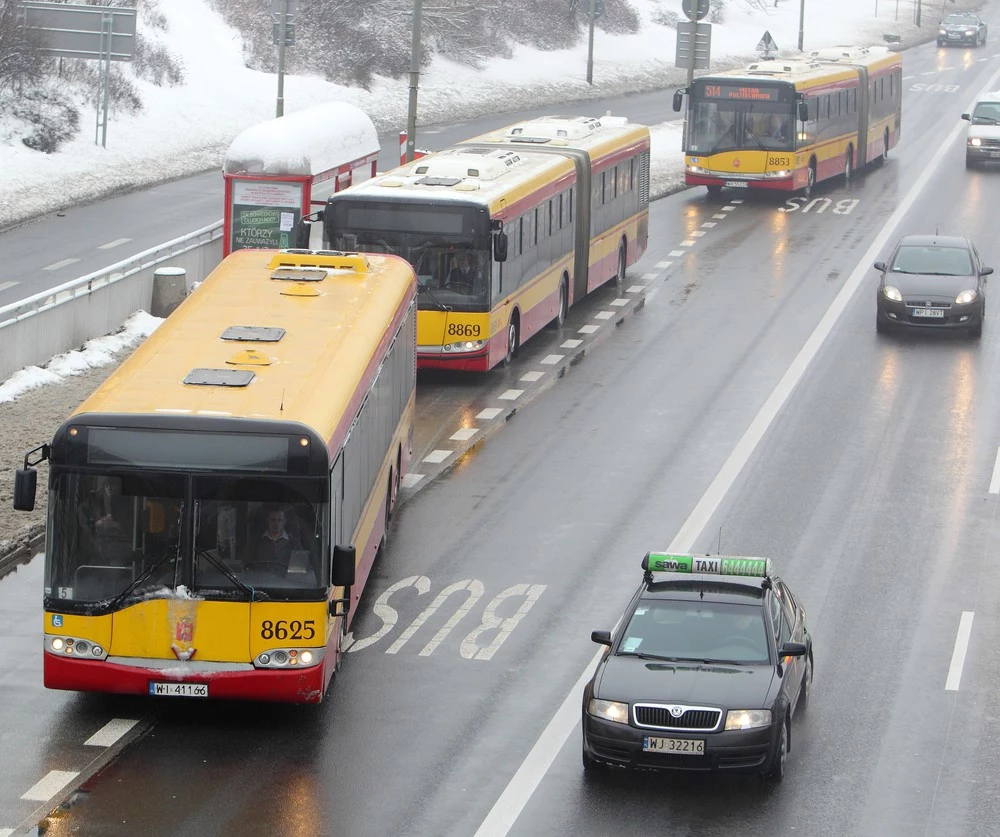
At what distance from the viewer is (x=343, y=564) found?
14195 mm

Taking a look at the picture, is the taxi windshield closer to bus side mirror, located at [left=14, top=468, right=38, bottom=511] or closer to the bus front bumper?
the bus front bumper

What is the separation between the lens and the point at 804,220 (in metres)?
43.5

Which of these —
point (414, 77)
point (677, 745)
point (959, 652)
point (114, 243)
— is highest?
point (414, 77)

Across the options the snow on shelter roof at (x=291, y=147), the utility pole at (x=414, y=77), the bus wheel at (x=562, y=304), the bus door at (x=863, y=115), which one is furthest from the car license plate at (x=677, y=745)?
the bus door at (x=863, y=115)

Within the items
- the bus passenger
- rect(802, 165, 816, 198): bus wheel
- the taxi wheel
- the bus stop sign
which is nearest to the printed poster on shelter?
the bus passenger

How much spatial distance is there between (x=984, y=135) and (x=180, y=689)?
43.1m

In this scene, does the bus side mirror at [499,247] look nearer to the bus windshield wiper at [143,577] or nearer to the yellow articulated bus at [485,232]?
the yellow articulated bus at [485,232]

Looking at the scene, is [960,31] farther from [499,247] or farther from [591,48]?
[499,247]

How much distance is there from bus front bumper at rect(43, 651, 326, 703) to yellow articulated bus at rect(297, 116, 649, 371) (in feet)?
40.6

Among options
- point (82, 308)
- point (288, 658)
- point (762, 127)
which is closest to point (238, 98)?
point (762, 127)

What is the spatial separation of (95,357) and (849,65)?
98.8ft

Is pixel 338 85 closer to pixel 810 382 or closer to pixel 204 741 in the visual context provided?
pixel 810 382

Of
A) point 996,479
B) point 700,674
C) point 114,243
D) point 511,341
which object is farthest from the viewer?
point 114,243

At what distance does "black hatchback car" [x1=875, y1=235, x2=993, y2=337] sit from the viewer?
101ft
